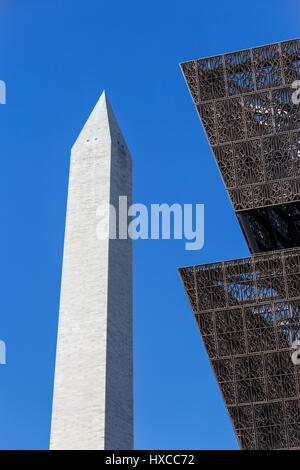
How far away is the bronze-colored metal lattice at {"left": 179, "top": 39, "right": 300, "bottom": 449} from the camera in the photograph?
49.8m

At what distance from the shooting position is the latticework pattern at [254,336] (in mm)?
49531

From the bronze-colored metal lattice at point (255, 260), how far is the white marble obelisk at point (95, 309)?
33.6 ft

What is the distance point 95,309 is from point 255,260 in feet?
47.4

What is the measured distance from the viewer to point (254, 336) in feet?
166

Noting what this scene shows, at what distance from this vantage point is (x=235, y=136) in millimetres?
53281

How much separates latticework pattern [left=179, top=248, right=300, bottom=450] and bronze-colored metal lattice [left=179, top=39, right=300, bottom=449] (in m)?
0.05

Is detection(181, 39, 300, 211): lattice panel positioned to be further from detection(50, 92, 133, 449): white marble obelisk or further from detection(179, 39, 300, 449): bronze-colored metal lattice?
detection(50, 92, 133, 449): white marble obelisk

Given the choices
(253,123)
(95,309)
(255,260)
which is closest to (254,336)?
(255,260)

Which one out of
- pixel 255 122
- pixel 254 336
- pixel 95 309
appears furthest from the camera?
pixel 255 122

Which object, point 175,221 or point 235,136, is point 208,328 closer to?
point 175,221

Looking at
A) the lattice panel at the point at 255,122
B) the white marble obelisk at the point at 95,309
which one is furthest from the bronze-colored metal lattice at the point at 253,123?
the white marble obelisk at the point at 95,309

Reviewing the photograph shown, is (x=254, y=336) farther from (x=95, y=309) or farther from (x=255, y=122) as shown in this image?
(x=95, y=309)

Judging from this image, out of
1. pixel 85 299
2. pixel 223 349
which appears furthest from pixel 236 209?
pixel 85 299
